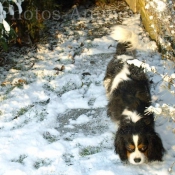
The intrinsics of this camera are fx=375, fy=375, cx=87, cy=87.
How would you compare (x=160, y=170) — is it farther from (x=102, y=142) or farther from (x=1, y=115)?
(x=1, y=115)

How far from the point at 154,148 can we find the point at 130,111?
0.54m

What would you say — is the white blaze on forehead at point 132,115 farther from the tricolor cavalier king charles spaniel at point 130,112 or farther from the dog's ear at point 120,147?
the dog's ear at point 120,147

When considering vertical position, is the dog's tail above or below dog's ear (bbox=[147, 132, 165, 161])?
above

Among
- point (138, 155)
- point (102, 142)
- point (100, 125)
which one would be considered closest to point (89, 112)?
point (100, 125)

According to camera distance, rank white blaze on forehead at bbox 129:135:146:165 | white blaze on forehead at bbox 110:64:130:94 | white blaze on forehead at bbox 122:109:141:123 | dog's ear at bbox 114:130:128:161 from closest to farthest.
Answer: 1. white blaze on forehead at bbox 129:135:146:165
2. dog's ear at bbox 114:130:128:161
3. white blaze on forehead at bbox 122:109:141:123
4. white blaze on forehead at bbox 110:64:130:94

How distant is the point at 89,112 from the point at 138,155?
1436mm

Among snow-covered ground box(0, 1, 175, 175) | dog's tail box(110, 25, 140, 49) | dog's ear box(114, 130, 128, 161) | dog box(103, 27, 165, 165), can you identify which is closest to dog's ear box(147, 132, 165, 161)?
dog box(103, 27, 165, 165)

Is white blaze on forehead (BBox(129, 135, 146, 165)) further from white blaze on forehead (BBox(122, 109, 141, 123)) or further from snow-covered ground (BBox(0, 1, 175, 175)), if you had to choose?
white blaze on forehead (BBox(122, 109, 141, 123))

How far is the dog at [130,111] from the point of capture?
3.71 m

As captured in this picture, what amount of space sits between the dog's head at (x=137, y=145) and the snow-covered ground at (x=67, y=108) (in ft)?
0.54

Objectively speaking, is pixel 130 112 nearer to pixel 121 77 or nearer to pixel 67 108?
pixel 121 77

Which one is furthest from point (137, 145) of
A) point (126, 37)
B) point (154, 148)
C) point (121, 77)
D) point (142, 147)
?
point (126, 37)

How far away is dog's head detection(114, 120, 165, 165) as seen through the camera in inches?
145

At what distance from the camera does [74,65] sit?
20.4ft
